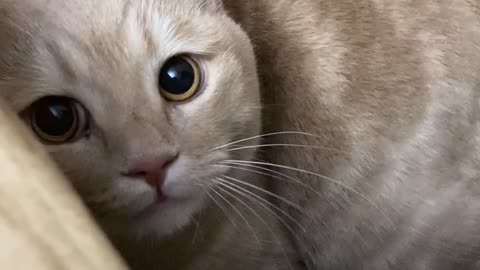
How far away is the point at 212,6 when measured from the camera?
0.94 m

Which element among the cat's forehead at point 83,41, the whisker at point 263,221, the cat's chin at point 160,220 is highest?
the cat's forehead at point 83,41

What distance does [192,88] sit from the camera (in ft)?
2.80

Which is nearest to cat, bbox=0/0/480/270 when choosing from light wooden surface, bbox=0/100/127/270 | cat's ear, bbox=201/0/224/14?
cat's ear, bbox=201/0/224/14

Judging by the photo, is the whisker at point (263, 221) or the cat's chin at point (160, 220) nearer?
the cat's chin at point (160, 220)

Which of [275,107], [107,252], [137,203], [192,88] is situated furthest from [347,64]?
[107,252]

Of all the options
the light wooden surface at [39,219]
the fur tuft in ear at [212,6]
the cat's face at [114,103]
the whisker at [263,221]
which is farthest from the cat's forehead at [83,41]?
the light wooden surface at [39,219]

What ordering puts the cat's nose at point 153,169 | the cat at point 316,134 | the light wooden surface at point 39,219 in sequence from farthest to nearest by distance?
the cat at point 316,134 < the cat's nose at point 153,169 < the light wooden surface at point 39,219

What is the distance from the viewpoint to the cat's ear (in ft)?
3.02

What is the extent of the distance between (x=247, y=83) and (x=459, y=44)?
1.19ft

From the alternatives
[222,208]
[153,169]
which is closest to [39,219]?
[153,169]

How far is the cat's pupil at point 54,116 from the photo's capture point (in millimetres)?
771

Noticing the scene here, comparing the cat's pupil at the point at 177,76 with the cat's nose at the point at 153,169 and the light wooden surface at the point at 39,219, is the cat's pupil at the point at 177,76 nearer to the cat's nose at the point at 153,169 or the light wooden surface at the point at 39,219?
the cat's nose at the point at 153,169

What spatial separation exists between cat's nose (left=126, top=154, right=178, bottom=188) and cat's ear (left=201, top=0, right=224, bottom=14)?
0.80ft

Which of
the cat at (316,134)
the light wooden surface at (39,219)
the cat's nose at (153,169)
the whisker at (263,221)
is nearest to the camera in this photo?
the light wooden surface at (39,219)
